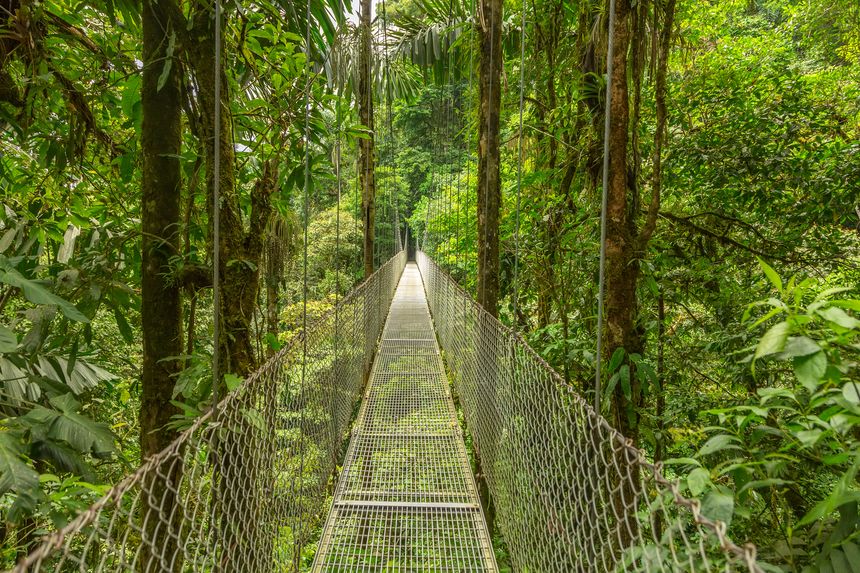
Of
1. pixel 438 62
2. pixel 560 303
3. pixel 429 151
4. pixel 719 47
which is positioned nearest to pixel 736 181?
→ pixel 560 303

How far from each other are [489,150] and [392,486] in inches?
72.5

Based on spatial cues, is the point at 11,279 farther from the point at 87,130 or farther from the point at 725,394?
the point at 725,394

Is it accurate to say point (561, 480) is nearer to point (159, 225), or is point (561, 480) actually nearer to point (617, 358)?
point (617, 358)

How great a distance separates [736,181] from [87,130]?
266 centimetres

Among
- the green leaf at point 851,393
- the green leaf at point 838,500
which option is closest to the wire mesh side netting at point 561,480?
the green leaf at point 838,500

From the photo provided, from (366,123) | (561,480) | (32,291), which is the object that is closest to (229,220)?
(32,291)

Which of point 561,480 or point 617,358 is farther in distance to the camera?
→ point 617,358

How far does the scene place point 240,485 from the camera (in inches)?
40.3

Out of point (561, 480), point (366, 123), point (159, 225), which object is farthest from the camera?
point (366, 123)

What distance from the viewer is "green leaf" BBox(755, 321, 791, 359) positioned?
0.61 meters

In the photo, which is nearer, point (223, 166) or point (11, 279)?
point (11, 279)

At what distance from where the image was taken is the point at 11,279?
82 centimetres

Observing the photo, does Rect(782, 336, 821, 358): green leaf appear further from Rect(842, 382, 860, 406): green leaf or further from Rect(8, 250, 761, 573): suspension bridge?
Rect(8, 250, 761, 573): suspension bridge

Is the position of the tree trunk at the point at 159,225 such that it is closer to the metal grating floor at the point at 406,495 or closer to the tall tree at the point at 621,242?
the metal grating floor at the point at 406,495
